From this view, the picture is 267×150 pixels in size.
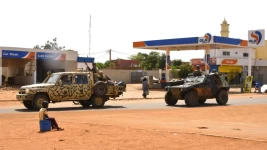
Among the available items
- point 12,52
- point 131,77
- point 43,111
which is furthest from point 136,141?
point 131,77

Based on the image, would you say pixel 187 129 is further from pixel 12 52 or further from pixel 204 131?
pixel 12 52

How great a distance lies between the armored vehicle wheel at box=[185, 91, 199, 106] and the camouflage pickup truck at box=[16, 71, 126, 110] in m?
3.60

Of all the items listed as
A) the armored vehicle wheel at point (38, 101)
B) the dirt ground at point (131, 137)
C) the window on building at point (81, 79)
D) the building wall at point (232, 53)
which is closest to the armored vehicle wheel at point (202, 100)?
the window on building at point (81, 79)

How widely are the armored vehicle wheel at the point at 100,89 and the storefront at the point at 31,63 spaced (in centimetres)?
2144

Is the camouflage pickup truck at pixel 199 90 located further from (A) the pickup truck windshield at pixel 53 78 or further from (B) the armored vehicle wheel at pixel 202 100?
(A) the pickup truck windshield at pixel 53 78

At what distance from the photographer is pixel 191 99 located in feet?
73.3

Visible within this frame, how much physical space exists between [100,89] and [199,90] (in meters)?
5.64

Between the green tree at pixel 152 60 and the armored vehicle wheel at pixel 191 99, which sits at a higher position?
the green tree at pixel 152 60

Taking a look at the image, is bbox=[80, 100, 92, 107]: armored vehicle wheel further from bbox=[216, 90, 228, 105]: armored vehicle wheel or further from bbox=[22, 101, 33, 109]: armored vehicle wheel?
bbox=[216, 90, 228, 105]: armored vehicle wheel

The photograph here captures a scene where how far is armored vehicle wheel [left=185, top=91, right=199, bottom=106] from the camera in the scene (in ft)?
73.0

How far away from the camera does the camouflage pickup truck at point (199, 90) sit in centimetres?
2244

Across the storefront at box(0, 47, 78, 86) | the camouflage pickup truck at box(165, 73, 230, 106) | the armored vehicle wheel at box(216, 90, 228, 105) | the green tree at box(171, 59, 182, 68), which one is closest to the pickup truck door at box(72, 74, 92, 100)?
the camouflage pickup truck at box(165, 73, 230, 106)

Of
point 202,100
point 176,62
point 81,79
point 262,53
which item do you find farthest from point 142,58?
point 81,79

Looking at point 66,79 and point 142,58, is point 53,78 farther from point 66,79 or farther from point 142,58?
point 142,58
